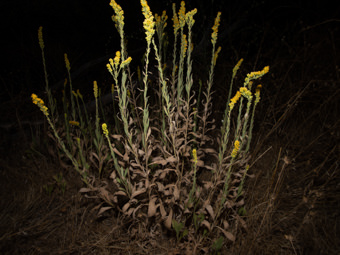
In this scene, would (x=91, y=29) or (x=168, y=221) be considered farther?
(x=91, y=29)

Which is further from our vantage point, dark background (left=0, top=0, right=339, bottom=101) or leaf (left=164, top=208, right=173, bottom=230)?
dark background (left=0, top=0, right=339, bottom=101)

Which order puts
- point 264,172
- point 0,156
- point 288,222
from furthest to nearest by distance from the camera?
point 0,156, point 264,172, point 288,222

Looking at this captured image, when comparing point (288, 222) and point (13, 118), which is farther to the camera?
point (13, 118)

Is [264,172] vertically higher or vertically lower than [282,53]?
lower

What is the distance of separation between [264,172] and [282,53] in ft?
5.44

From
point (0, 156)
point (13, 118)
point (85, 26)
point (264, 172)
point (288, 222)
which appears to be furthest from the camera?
point (85, 26)

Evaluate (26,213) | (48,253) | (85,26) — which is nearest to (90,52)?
(85,26)

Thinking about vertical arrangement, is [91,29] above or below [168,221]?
above

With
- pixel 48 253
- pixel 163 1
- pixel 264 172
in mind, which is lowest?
pixel 48 253

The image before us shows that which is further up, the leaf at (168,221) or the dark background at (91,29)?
the dark background at (91,29)

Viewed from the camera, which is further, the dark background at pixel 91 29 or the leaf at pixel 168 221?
the dark background at pixel 91 29

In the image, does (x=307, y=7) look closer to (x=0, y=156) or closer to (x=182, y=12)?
(x=182, y=12)

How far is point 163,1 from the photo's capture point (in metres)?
3.06

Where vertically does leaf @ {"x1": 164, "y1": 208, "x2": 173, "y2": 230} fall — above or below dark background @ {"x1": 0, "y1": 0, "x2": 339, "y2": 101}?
below
